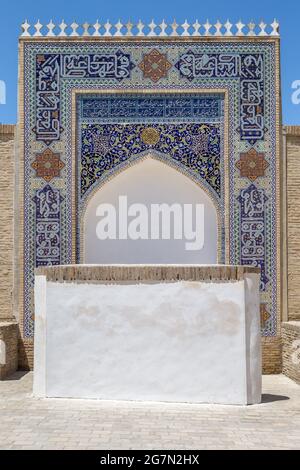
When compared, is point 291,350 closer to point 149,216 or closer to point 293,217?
point 293,217

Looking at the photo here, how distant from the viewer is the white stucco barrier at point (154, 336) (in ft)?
17.1

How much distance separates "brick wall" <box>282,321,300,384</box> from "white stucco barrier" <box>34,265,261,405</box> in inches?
54.3

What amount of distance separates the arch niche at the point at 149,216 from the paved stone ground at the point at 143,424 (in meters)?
2.48

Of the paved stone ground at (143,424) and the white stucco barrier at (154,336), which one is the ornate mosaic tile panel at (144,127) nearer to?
the white stucco barrier at (154,336)

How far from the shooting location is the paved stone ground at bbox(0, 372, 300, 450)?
389 cm

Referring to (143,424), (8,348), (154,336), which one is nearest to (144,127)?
(154,336)

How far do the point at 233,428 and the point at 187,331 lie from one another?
3.75ft

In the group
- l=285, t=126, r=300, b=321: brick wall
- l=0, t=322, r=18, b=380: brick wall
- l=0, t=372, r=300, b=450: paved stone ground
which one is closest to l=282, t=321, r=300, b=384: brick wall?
l=285, t=126, r=300, b=321: brick wall

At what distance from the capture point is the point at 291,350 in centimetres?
Answer: 673

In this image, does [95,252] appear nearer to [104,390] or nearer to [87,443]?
[104,390]

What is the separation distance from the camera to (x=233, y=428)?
4.32m

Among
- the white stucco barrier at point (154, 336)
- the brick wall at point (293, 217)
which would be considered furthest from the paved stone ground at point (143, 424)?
the brick wall at point (293, 217)

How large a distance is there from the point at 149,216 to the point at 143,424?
3700mm

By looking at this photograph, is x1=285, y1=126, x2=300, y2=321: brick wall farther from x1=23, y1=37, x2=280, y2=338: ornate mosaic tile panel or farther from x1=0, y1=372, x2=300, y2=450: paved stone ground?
x1=0, y1=372, x2=300, y2=450: paved stone ground
